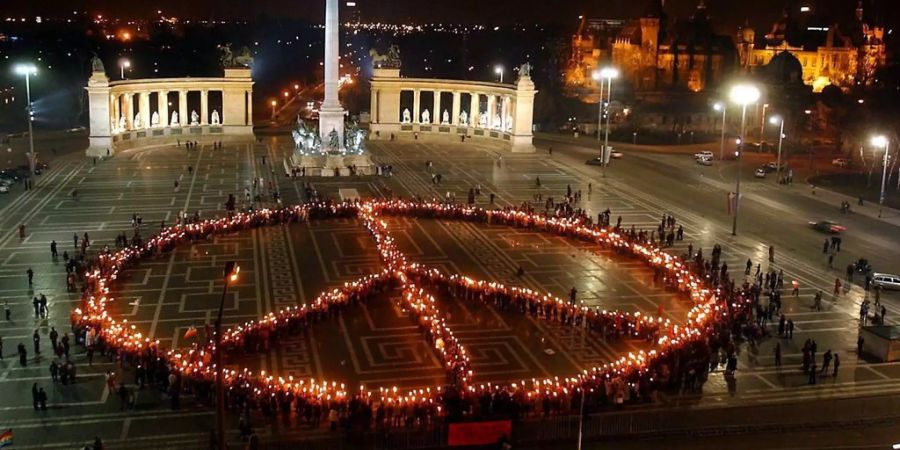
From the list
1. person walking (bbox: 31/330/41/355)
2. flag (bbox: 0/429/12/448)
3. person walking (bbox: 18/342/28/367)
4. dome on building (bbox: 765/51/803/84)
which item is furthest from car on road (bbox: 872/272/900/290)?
dome on building (bbox: 765/51/803/84)

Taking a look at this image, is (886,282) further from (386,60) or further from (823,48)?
(823,48)

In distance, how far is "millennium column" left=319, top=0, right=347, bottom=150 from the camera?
2721 inches

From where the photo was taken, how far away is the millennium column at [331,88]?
6912cm

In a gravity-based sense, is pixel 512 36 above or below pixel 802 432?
above

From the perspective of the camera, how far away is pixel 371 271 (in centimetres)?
4094

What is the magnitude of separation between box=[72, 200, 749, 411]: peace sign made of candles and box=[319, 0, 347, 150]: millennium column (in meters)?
22.6

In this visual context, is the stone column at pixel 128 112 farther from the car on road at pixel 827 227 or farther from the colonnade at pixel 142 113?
the car on road at pixel 827 227

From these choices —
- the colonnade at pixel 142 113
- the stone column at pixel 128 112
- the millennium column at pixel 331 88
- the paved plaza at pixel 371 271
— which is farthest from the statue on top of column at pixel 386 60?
the stone column at pixel 128 112

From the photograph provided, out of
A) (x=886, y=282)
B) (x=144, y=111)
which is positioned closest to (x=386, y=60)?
(x=144, y=111)

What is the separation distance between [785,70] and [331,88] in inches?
2692

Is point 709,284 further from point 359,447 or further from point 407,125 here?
point 407,125

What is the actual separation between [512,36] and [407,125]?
360 ft

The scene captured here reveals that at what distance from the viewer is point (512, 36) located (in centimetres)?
19700

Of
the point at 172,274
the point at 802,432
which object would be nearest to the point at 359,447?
the point at 802,432
